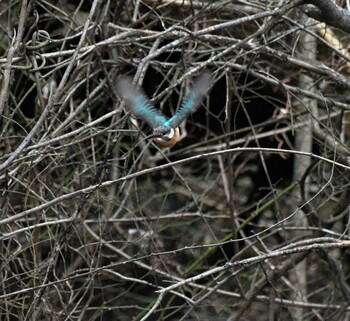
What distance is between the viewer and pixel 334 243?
3.11 meters

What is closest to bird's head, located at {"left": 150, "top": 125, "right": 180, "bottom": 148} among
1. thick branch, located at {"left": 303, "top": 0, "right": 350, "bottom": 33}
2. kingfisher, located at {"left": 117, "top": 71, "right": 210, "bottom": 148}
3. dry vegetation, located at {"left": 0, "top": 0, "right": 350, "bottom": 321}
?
kingfisher, located at {"left": 117, "top": 71, "right": 210, "bottom": 148}

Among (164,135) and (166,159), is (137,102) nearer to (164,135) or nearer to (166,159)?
(164,135)

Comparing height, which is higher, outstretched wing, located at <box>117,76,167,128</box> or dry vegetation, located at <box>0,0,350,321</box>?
outstretched wing, located at <box>117,76,167,128</box>

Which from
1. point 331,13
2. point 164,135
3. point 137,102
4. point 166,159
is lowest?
point 166,159

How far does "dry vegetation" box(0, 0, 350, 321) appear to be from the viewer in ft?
11.8

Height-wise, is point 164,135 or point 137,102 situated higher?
point 137,102

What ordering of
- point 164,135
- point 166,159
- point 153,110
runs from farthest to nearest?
point 166,159 < point 153,110 < point 164,135

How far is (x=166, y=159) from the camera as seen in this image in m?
4.62

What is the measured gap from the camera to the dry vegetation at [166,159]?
142 inches

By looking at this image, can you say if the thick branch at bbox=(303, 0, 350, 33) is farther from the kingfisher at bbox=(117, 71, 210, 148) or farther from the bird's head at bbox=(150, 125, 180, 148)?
the bird's head at bbox=(150, 125, 180, 148)

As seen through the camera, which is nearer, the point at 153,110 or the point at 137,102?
the point at 137,102

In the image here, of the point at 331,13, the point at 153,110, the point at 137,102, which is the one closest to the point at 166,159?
the point at 153,110

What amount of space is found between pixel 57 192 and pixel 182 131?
1.26 meters

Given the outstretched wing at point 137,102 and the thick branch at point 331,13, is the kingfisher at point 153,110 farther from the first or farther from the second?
the thick branch at point 331,13
